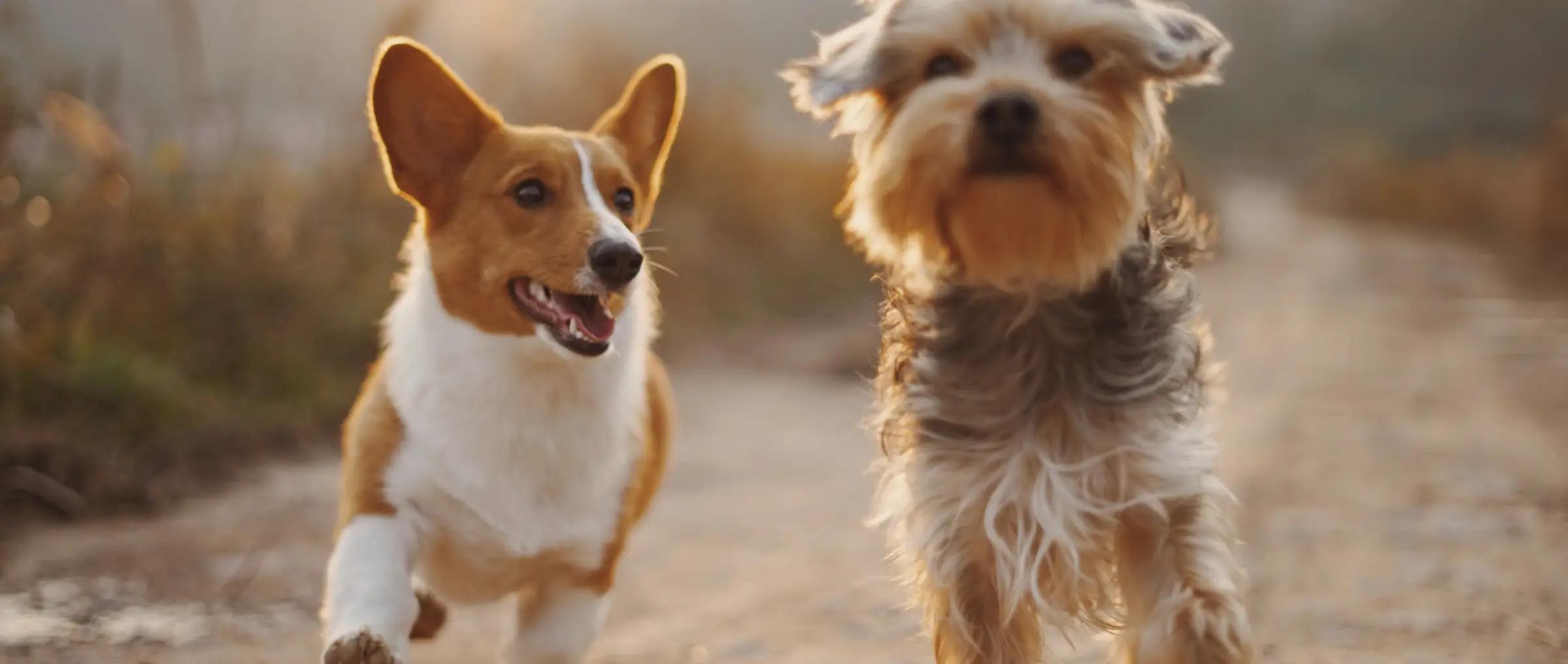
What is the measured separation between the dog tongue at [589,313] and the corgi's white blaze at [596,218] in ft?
0.40

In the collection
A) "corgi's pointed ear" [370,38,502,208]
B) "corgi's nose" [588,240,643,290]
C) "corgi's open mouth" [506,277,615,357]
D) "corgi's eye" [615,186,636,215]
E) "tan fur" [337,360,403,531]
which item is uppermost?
"corgi's pointed ear" [370,38,502,208]

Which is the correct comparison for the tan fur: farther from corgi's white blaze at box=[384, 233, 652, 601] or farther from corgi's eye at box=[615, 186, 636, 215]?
corgi's eye at box=[615, 186, 636, 215]

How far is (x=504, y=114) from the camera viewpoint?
1358 cm

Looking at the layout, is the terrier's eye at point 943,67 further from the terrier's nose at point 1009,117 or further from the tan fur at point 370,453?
the tan fur at point 370,453

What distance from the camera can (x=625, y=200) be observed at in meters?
4.98

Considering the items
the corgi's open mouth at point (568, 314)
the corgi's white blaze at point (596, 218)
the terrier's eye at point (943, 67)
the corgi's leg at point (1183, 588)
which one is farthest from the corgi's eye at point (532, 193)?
the corgi's leg at point (1183, 588)

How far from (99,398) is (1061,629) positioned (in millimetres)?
5740

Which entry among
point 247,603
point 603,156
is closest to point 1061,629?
point 603,156

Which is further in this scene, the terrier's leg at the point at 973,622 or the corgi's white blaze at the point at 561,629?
the corgi's white blaze at the point at 561,629

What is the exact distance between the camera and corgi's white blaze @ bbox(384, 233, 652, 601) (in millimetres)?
4531

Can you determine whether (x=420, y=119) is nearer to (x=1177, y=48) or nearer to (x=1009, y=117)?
(x=1009, y=117)

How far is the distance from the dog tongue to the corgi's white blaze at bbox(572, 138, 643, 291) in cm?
12

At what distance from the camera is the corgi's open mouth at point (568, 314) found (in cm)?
452

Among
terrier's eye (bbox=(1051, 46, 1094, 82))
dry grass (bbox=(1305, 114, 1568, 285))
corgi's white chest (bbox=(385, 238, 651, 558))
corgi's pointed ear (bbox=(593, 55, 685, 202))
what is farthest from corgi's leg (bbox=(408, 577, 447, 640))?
dry grass (bbox=(1305, 114, 1568, 285))
